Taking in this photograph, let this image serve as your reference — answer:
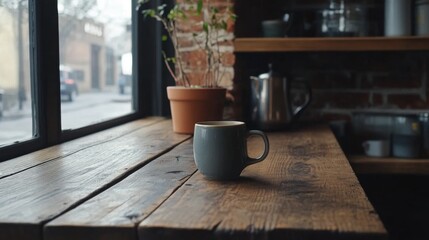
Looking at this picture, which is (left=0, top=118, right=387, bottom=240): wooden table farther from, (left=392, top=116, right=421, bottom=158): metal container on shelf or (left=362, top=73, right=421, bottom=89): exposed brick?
(left=362, top=73, right=421, bottom=89): exposed brick

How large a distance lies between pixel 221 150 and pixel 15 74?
67cm

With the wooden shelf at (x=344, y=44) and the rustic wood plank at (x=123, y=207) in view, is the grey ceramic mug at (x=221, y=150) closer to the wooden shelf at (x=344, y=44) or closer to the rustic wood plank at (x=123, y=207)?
the rustic wood plank at (x=123, y=207)

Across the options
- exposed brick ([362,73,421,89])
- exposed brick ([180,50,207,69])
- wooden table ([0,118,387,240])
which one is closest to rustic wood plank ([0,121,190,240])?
wooden table ([0,118,387,240])

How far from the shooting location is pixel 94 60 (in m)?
1.92

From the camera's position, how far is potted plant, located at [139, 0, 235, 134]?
170cm

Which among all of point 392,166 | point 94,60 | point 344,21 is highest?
point 344,21

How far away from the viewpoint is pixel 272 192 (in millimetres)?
917

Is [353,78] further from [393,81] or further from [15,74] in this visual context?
[15,74]

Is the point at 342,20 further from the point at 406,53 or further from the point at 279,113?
the point at 279,113

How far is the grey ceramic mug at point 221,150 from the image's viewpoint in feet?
3.25

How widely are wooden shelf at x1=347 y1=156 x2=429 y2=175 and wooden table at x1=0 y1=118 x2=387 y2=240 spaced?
67cm

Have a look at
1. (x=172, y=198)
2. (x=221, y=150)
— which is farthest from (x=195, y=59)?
(x=172, y=198)

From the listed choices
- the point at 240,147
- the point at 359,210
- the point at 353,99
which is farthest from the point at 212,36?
the point at 359,210

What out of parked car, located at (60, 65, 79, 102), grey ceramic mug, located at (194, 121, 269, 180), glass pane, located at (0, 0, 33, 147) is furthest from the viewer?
parked car, located at (60, 65, 79, 102)
